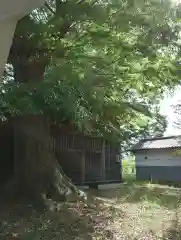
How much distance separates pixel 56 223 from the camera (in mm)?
9281

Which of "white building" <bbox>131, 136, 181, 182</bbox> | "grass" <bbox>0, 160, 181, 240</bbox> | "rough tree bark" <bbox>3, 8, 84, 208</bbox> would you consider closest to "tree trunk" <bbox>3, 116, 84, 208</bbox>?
"rough tree bark" <bbox>3, 8, 84, 208</bbox>

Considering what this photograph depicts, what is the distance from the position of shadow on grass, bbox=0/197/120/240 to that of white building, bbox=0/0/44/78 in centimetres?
653

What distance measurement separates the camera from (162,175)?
29906 mm

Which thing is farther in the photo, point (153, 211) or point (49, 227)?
point (153, 211)

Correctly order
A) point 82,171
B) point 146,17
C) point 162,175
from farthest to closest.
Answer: point 162,175
point 82,171
point 146,17

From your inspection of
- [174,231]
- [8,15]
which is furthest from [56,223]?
[8,15]

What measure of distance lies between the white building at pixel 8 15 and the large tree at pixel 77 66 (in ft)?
17.5

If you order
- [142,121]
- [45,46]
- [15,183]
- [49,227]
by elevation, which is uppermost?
[45,46]

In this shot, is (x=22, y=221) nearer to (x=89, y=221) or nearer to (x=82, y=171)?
(x=89, y=221)

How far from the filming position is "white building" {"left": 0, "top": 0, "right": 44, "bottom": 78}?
92.4 inches

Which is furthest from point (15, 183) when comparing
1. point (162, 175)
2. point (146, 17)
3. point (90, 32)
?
point (162, 175)

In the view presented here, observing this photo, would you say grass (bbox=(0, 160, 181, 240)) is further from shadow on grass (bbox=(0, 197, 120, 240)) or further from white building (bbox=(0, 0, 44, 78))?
white building (bbox=(0, 0, 44, 78))

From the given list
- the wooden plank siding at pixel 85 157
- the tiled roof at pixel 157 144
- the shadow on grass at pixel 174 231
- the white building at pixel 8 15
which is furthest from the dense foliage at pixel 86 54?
the tiled roof at pixel 157 144

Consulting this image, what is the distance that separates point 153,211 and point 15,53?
615cm
